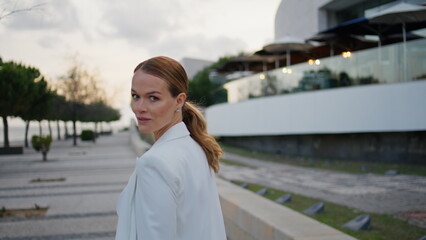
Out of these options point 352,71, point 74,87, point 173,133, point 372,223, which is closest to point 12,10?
point 173,133

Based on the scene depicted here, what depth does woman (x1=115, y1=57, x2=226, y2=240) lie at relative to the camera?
1457 mm

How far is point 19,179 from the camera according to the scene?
44.6 feet

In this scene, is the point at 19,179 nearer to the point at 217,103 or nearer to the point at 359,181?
the point at 359,181

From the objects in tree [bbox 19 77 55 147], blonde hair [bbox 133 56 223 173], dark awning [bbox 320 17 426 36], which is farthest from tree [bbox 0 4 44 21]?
tree [bbox 19 77 55 147]

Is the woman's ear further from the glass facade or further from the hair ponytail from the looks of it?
the glass facade

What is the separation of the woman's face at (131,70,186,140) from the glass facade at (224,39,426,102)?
35.1ft

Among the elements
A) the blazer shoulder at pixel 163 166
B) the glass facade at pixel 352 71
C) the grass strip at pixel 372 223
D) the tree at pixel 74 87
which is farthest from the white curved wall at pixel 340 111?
Result: the tree at pixel 74 87

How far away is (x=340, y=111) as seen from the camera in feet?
53.1

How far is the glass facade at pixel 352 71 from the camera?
12.4 m

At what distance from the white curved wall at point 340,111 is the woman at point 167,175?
942cm

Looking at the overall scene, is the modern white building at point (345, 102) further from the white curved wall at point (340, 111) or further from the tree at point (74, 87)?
the tree at point (74, 87)

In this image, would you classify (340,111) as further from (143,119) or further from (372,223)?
(143,119)

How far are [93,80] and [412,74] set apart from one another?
3574cm

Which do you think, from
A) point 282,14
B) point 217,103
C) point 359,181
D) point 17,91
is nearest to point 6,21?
point 282,14
